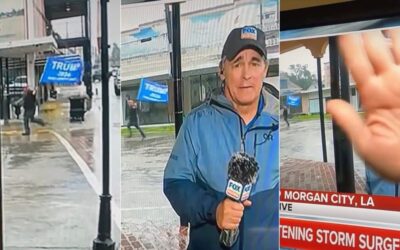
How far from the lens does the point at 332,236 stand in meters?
2.21

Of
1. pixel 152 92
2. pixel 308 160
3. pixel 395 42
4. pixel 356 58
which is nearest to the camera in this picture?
pixel 395 42

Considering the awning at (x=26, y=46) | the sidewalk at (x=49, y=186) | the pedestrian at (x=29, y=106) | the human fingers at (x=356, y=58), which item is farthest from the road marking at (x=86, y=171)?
the human fingers at (x=356, y=58)

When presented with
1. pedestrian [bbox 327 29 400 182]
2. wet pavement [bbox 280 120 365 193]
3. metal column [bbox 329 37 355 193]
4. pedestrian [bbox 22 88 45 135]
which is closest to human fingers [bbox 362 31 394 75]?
pedestrian [bbox 327 29 400 182]

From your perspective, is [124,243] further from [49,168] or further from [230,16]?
[230,16]

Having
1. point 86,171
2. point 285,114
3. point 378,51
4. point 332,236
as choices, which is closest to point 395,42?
point 378,51

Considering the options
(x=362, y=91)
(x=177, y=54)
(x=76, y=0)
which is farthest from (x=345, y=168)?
(x=76, y=0)

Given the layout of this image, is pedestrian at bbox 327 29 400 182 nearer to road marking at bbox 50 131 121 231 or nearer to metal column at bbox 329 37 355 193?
metal column at bbox 329 37 355 193

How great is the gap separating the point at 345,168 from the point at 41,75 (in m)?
1.75

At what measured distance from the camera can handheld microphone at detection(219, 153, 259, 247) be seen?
2.52m

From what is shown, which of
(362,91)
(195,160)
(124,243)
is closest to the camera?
(362,91)

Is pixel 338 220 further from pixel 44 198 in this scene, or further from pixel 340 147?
pixel 44 198

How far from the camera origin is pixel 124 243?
285 centimetres

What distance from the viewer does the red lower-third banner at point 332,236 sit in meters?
2.06

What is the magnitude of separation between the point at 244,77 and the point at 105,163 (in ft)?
2.90
